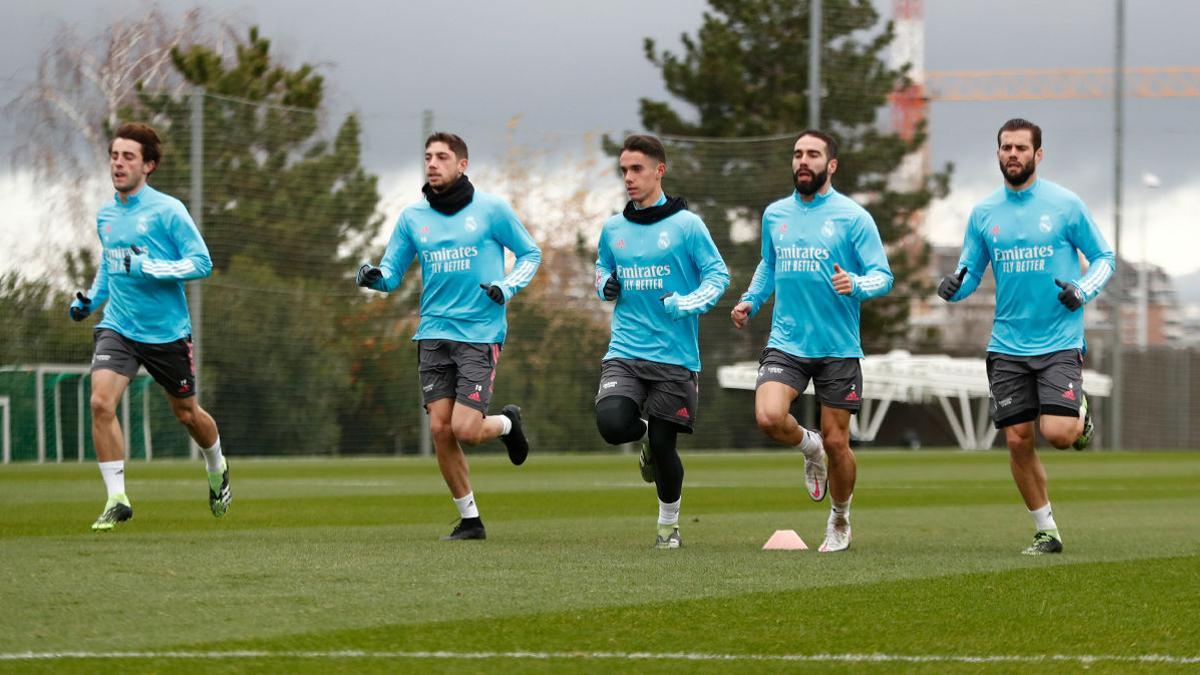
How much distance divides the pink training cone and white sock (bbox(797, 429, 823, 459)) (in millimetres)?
464

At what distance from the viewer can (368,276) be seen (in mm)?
9484

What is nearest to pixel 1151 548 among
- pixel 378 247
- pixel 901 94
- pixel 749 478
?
pixel 749 478

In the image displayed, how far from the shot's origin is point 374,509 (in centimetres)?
Result: 1275

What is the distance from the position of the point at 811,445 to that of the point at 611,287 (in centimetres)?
137

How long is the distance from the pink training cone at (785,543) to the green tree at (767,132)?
2022cm

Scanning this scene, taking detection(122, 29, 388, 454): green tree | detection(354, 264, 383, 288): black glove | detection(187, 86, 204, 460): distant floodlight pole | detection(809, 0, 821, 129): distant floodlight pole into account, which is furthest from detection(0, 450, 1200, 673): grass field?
detection(809, 0, 821, 129): distant floodlight pole

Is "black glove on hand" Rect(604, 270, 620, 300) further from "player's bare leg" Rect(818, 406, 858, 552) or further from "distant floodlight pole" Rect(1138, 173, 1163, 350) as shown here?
"distant floodlight pole" Rect(1138, 173, 1163, 350)

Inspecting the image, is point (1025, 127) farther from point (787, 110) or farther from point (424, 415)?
point (787, 110)

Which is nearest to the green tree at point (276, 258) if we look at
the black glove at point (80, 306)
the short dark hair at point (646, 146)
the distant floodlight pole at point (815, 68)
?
the distant floodlight pole at point (815, 68)

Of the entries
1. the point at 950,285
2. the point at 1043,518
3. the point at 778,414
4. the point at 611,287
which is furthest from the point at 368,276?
the point at 1043,518

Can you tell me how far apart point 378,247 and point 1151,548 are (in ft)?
59.6

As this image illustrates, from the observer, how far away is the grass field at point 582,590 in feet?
17.5

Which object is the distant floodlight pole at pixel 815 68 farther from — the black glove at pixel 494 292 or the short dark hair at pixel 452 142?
the black glove at pixel 494 292

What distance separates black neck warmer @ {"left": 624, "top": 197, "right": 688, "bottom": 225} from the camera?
30.9ft
